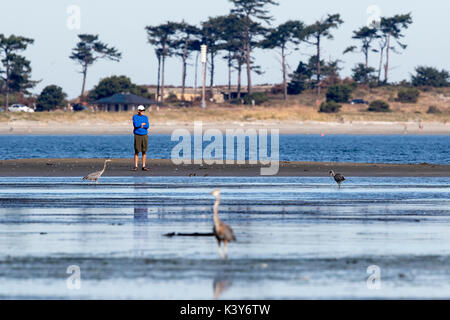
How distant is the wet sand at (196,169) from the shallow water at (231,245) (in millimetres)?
6184

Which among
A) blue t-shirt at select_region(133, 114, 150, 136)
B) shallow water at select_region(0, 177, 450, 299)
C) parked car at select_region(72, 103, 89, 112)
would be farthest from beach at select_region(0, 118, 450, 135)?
shallow water at select_region(0, 177, 450, 299)

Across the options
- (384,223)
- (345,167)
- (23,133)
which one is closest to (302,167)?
(345,167)

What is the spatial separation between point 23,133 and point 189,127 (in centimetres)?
1854

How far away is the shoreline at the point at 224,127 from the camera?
10400 centimetres

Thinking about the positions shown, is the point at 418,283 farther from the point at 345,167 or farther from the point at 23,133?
the point at 23,133

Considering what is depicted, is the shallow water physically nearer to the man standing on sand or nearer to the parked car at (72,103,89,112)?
the man standing on sand

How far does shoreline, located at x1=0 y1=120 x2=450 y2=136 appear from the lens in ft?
341

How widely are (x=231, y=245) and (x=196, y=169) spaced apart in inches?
704

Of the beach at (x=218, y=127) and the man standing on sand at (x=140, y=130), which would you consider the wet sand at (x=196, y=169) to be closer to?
the man standing on sand at (x=140, y=130)

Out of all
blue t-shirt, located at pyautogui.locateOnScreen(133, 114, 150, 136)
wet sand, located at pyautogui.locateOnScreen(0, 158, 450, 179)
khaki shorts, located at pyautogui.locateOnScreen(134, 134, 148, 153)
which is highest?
blue t-shirt, located at pyautogui.locateOnScreen(133, 114, 150, 136)

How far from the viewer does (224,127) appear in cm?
10538

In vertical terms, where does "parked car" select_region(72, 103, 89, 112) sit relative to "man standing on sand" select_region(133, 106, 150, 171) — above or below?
below

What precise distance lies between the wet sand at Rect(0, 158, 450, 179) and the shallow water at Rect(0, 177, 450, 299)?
618cm

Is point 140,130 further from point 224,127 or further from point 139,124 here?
point 224,127
